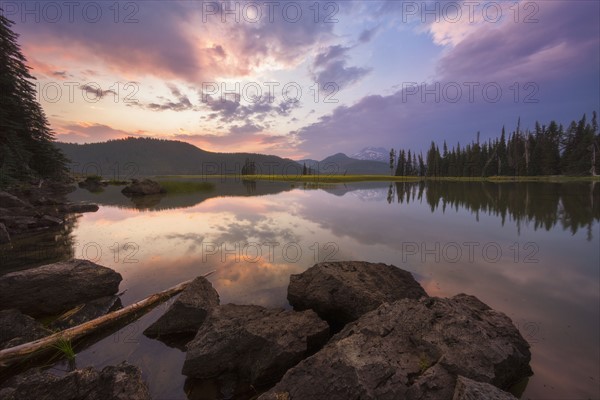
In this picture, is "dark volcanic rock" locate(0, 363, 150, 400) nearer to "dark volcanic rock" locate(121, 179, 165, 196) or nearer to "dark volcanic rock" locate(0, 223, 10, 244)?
"dark volcanic rock" locate(0, 223, 10, 244)

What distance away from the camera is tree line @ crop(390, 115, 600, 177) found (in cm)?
8578

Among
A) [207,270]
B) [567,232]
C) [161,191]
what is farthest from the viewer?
[161,191]

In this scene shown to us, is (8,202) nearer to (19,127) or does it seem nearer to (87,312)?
(19,127)

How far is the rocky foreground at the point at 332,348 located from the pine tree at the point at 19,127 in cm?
3761

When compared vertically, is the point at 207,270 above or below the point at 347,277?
below

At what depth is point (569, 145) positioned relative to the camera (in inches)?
3642

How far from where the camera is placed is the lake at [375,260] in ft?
22.5

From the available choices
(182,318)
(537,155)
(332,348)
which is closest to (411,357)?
(332,348)

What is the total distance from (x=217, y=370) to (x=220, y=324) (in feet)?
3.37

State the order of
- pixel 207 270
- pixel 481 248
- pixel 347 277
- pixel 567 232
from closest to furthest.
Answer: pixel 347 277 → pixel 207 270 → pixel 481 248 → pixel 567 232

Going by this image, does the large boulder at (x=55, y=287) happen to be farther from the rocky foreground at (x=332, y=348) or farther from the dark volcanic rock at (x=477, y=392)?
the dark volcanic rock at (x=477, y=392)

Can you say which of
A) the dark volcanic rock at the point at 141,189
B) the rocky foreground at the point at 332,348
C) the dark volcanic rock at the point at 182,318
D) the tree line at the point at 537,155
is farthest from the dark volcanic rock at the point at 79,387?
the tree line at the point at 537,155

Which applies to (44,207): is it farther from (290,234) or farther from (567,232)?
(567,232)

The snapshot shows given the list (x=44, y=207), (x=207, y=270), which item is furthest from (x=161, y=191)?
(x=207, y=270)
